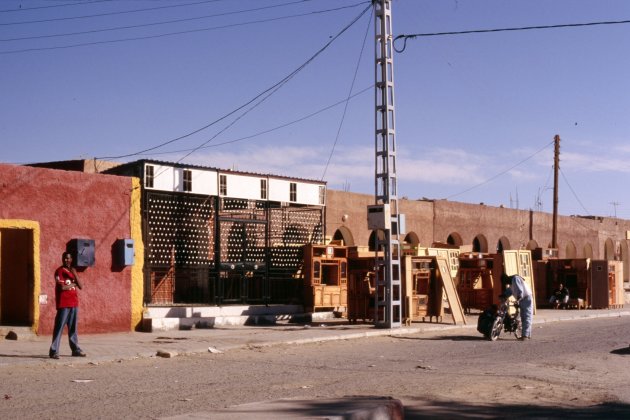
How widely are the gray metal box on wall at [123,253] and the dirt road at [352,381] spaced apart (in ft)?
14.3

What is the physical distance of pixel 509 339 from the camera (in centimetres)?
2023

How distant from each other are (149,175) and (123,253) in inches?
93.4

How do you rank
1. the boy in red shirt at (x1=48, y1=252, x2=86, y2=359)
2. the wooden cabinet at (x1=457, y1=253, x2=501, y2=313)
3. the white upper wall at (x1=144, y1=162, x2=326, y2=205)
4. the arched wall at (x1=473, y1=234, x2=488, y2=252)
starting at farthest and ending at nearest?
the arched wall at (x1=473, y1=234, x2=488, y2=252)
the wooden cabinet at (x1=457, y1=253, x2=501, y2=313)
the white upper wall at (x1=144, y1=162, x2=326, y2=205)
the boy in red shirt at (x1=48, y1=252, x2=86, y2=359)

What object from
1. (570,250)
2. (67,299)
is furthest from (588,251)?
(67,299)

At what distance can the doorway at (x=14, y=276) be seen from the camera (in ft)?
61.5

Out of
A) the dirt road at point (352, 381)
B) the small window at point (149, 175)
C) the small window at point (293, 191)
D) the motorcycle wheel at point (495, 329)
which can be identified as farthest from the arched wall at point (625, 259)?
the small window at point (149, 175)

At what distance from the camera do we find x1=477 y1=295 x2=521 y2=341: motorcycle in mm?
19750

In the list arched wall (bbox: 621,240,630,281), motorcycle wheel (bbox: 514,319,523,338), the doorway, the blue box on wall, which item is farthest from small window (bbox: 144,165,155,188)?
arched wall (bbox: 621,240,630,281)

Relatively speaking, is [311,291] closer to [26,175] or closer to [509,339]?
[509,339]

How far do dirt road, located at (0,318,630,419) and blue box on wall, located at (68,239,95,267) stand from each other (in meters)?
4.52

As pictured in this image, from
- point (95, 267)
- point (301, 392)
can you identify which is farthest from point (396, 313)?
point (301, 392)

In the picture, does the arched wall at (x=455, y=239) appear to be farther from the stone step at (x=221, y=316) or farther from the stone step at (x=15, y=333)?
the stone step at (x=15, y=333)

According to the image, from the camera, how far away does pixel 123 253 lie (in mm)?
20016

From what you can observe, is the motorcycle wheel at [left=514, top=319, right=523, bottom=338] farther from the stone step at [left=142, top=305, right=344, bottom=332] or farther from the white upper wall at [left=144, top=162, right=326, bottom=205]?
the white upper wall at [left=144, top=162, right=326, bottom=205]
